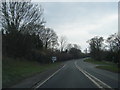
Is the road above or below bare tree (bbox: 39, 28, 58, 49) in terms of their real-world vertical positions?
below

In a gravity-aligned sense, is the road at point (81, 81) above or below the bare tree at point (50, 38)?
below

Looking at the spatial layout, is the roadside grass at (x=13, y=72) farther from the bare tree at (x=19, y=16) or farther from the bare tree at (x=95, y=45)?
Result: the bare tree at (x=95, y=45)

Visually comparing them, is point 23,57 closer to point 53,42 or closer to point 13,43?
point 13,43

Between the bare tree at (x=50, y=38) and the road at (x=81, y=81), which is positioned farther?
the bare tree at (x=50, y=38)

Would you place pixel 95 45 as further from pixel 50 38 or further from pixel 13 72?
pixel 13 72

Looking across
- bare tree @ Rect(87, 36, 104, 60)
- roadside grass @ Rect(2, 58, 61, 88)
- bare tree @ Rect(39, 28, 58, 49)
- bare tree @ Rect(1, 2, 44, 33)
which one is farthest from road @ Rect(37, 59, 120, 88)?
bare tree @ Rect(87, 36, 104, 60)

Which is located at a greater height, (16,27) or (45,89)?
(16,27)

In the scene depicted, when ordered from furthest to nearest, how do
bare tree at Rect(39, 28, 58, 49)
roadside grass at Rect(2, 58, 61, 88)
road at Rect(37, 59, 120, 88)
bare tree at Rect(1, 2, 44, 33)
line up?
bare tree at Rect(39, 28, 58, 49)
bare tree at Rect(1, 2, 44, 33)
roadside grass at Rect(2, 58, 61, 88)
road at Rect(37, 59, 120, 88)

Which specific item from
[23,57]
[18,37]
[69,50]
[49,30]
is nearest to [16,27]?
[18,37]

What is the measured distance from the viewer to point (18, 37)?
52.1 m

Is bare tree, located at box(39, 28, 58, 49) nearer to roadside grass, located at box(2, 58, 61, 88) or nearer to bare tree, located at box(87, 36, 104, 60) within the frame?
bare tree, located at box(87, 36, 104, 60)

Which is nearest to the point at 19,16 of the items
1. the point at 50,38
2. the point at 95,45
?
the point at 50,38

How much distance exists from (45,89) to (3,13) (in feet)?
126

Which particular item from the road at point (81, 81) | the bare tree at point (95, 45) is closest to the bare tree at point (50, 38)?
the bare tree at point (95, 45)
